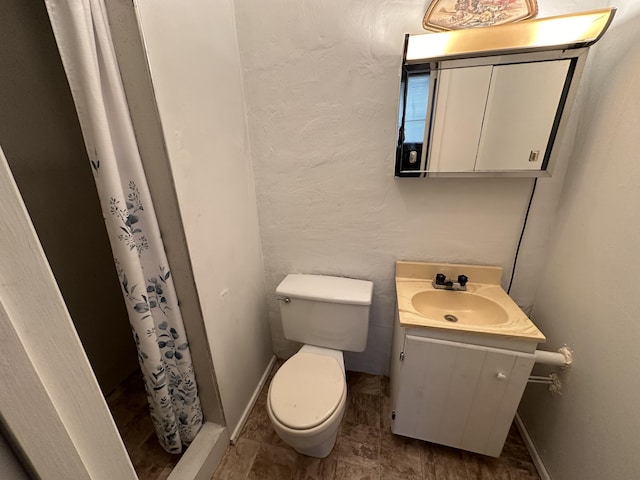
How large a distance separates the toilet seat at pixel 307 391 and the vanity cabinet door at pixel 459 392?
310 millimetres

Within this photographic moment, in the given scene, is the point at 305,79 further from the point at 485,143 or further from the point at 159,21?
the point at 485,143

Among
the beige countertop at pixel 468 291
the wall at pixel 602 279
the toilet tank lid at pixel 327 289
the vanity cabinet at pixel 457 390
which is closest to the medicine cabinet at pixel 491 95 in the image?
the wall at pixel 602 279

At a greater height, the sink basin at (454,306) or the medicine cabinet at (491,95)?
the medicine cabinet at (491,95)

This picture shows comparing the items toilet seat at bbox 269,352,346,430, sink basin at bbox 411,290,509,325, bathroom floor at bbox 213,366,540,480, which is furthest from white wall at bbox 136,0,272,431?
sink basin at bbox 411,290,509,325

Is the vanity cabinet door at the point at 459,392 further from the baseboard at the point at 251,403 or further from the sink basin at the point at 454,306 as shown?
the baseboard at the point at 251,403

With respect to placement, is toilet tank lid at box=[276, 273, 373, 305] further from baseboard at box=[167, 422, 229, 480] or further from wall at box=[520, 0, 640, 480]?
wall at box=[520, 0, 640, 480]

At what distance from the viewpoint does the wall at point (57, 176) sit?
111cm

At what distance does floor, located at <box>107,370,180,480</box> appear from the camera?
1248 mm

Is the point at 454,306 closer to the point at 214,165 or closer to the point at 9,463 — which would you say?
the point at 214,165

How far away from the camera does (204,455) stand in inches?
46.9

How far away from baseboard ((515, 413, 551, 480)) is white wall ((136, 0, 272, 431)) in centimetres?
146

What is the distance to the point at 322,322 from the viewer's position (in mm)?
1420

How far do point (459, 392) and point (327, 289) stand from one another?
2.43 ft

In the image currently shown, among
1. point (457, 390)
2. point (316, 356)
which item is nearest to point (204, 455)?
point (316, 356)
